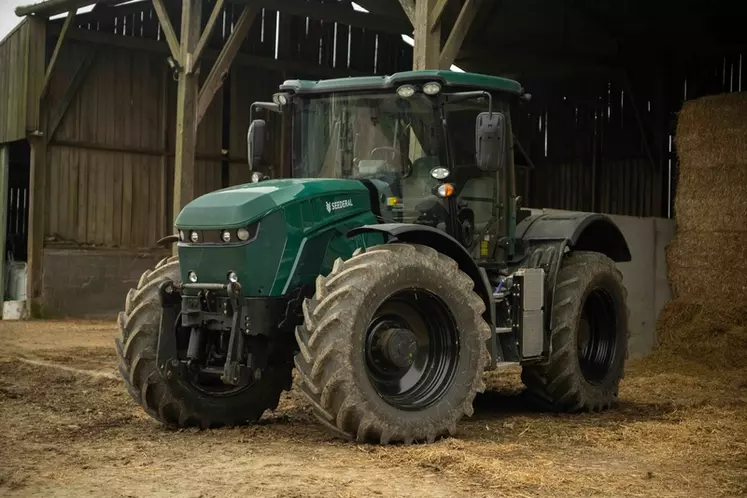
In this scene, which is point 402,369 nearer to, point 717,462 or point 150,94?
point 717,462

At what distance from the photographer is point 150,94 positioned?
20984mm

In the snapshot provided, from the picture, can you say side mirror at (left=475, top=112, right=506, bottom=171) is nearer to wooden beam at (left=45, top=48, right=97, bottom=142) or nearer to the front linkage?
the front linkage

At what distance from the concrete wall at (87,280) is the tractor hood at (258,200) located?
12.8m

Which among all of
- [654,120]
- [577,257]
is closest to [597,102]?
[654,120]

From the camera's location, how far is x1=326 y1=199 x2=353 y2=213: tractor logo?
749 centimetres

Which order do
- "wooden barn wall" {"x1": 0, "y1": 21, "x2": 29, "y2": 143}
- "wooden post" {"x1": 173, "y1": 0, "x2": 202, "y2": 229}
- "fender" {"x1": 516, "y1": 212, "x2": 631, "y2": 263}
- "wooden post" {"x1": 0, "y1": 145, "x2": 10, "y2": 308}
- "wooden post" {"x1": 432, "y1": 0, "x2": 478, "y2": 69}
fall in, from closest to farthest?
"fender" {"x1": 516, "y1": 212, "x2": 631, "y2": 263} < "wooden post" {"x1": 432, "y1": 0, "x2": 478, "y2": 69} < "wooden post" {"x1": 173, "y1": 0, "x2": 202, "y2": 229} < "wooden barn wall" {"x1": 0, "y1": 21, "x2": 29, "y2": 143} < "wooden post" {"x1": 0, "y1": 145, "x2": 10, "y2": 308}

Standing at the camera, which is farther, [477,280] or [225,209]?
[477,280]

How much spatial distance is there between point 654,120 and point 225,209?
14.2 meters

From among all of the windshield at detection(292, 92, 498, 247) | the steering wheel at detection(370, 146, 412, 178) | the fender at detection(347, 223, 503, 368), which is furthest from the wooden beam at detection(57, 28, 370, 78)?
the fender at detection(347, 223, 503, 368)

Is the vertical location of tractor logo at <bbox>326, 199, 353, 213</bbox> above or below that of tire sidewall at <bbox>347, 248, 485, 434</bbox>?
above

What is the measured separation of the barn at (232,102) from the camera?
745 inches

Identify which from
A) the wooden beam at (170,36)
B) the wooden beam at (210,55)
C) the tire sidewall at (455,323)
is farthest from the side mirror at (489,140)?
the wooden beam at (210,55)

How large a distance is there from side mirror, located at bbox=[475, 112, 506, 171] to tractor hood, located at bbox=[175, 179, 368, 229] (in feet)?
2.90

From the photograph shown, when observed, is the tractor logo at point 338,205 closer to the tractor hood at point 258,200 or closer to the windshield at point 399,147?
the tractor hood at point 258,200
